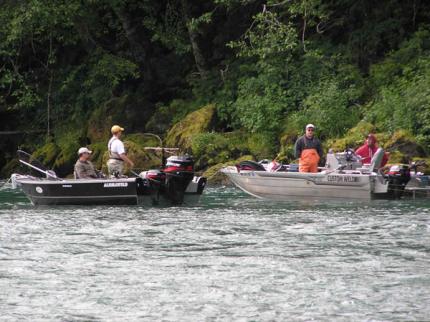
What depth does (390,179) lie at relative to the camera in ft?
67.2

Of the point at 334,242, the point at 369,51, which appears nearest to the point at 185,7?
the point at 369,51

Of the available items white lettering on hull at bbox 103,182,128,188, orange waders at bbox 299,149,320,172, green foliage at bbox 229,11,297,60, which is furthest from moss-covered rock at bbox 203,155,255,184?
white lettering on hull at bbox 103,182,128,188

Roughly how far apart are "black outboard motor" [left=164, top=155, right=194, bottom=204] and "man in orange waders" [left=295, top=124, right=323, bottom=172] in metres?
2.52

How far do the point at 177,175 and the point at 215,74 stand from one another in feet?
47.0

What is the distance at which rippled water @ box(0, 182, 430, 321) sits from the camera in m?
9.11

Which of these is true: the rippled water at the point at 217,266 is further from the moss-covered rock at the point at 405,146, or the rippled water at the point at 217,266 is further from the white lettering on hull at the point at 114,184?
the moss-covered rock at the point at 405,146

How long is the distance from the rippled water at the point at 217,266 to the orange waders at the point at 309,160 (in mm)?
3437

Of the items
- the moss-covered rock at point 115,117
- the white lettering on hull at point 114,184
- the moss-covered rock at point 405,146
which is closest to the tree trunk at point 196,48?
the moss-covered rock at point 115,117

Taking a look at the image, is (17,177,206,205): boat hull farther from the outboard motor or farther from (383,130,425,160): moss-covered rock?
(383,130,425,160): moss-covered rock

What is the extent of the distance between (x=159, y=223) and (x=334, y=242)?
3.77m

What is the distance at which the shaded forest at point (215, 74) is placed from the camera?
91.8 ft

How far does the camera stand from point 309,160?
21.2 m

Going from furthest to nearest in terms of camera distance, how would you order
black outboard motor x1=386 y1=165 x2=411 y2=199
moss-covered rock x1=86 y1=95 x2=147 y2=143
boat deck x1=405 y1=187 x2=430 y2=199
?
moss-covered rock x1=86 y1=95 x2=147 y2=143
boat deck x1=405 y1=187 x2=430 y2=199
black outboard motor x1=386 y1=165 x2=411 y2=199

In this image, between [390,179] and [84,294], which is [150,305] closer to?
[84,294]
